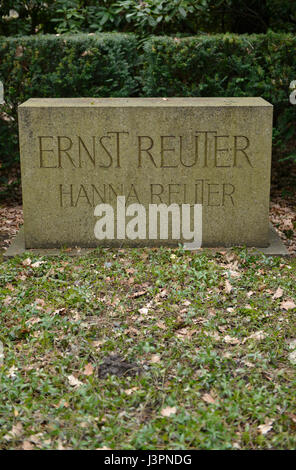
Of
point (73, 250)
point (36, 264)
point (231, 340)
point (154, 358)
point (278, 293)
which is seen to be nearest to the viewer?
point (154, 358)

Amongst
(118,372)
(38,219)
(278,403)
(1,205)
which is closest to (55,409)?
(118,372)

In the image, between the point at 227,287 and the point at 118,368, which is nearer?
the point at 118,368

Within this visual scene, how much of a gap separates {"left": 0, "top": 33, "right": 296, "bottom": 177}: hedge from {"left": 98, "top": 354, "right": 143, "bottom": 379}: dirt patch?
4241mm

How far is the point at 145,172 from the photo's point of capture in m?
5.91

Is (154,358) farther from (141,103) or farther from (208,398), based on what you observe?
(141,103)

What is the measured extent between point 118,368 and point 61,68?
4527 millimetres

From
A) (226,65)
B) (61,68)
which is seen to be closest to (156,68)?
(226,65)

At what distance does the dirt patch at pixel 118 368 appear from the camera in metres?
3.91

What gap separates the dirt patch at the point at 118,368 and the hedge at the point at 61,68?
170 inches

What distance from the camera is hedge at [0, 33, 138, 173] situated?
7367mm

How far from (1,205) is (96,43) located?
2367 millimetres

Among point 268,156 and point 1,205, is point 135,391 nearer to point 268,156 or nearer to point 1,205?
point 268,156

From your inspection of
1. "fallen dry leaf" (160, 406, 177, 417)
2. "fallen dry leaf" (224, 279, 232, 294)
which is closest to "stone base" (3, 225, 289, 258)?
"fallen dry leaf" (224, 279, 232, 294)

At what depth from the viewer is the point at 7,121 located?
765cm
